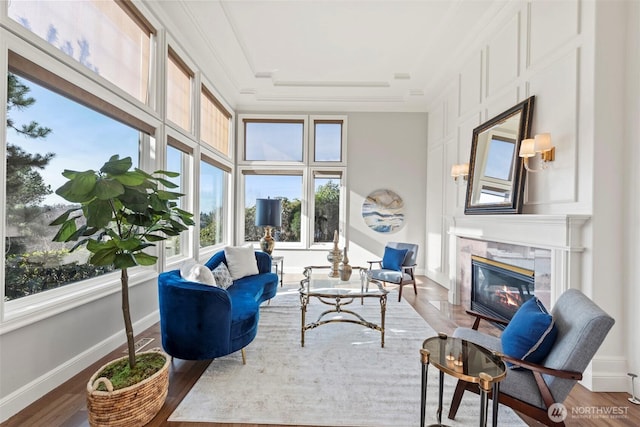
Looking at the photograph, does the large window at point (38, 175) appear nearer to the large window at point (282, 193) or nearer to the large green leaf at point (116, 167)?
the large green leaf at point (116, 167)

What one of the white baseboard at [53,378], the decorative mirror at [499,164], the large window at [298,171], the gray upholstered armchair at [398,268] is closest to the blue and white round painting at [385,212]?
the large window at [298,171]

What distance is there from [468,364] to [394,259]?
3146mm

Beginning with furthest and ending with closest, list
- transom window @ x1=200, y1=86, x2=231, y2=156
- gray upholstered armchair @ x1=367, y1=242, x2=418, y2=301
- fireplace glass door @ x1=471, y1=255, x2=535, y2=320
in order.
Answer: transom window @ x1=200, y1=86, x2=231, y2=156 → gray upholstered armchair @ x1=367, y1=242, x2=418, y2=301 → fireplace glass door @ x1=471, y1=255, x2=535, y2=320

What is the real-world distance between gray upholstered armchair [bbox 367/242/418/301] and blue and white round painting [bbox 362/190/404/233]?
1.13 metres

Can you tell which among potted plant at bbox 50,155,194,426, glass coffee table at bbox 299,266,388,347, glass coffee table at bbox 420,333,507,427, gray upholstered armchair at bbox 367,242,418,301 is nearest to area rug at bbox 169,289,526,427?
glass coffee table at bbox 299,266,388,347

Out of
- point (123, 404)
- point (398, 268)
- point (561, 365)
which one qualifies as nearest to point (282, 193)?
point (398, 268)

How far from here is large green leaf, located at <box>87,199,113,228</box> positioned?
1.51 metres

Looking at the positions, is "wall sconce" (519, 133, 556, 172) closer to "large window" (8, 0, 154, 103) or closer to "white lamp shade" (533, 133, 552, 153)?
"white lamp shade" (533, 133, 552, 153)

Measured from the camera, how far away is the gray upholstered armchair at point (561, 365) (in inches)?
54.2

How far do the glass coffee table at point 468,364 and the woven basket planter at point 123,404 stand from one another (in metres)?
1.58

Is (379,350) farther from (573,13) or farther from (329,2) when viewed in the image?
(329,2)

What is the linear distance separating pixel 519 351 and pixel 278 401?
1.54 meters

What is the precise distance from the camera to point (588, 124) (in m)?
2.21

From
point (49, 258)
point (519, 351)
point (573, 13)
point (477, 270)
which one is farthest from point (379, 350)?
point (573, 13)
